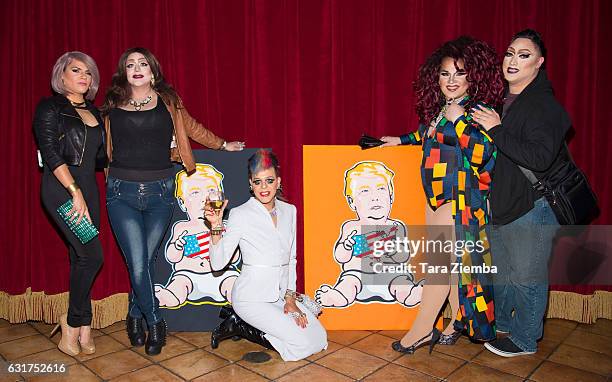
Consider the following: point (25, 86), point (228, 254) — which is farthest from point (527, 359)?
point (25, 86)

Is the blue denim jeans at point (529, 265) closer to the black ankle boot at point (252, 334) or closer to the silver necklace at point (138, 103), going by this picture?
the black ankle boot at point (252, 334)

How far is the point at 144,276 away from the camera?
2.46 meters

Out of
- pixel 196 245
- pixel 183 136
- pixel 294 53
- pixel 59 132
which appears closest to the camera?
pixel 59 132

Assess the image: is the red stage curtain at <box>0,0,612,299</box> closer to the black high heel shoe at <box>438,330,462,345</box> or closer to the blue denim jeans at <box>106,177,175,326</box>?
the blue denim jeans at <box>106,177,175,326</box>

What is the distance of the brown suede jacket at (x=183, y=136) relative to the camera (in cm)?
250

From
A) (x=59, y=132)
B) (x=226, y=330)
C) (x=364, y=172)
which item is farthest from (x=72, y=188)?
(x=364, y=172)

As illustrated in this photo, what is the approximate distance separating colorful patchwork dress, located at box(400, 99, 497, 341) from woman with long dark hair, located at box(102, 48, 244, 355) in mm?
1416

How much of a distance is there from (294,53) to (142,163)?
1.22 meters

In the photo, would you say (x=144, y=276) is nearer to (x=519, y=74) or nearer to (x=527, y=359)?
(x=527, y=359)

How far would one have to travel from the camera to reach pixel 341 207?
2797mm

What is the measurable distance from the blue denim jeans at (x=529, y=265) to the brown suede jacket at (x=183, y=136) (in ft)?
5.61

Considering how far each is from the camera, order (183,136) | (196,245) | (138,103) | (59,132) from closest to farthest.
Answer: (59,132), (138,103), (183,136), (196,245)

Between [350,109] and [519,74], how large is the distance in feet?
3.39

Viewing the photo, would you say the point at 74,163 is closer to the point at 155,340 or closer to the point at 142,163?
the point at 142,163
